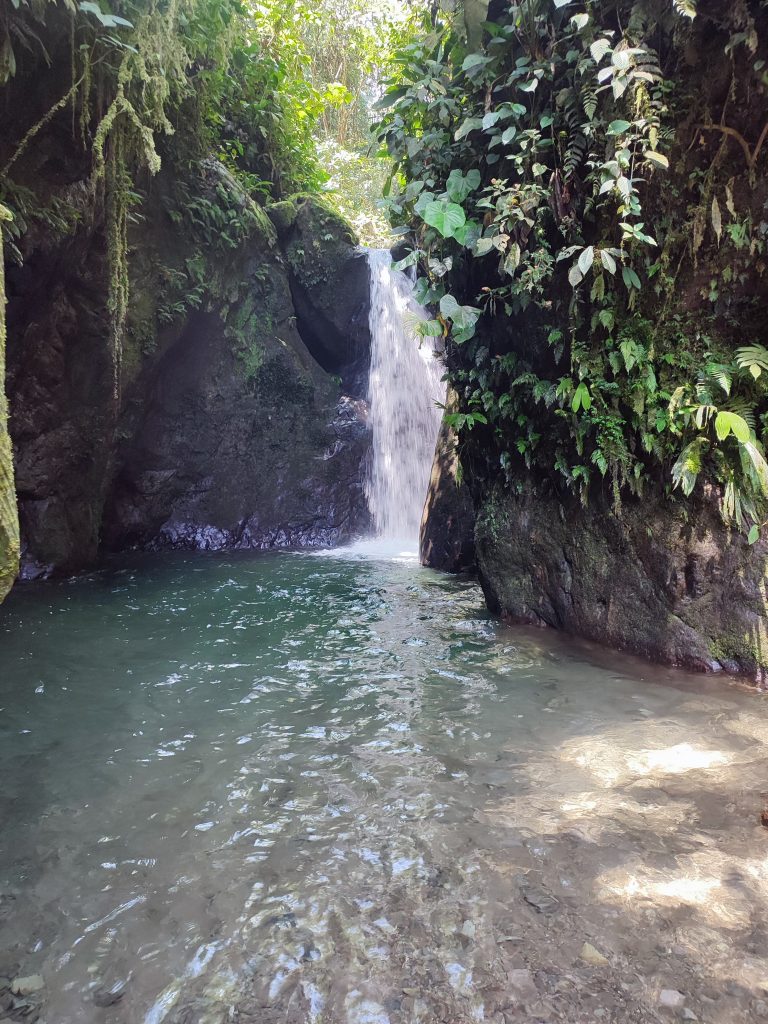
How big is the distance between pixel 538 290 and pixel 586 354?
2.35ft

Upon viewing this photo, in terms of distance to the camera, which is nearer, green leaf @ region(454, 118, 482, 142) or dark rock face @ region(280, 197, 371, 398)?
green leaf @ region(454, 118, 482, 142)

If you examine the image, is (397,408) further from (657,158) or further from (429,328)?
(657,158)

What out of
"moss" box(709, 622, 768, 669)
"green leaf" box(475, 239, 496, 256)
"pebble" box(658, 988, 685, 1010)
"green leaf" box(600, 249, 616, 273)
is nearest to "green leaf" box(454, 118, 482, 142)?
"green leaf" box(475, 239, 496, 256)

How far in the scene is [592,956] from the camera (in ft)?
6.84

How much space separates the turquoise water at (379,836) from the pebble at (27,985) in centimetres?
3

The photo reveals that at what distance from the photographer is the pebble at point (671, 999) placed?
188cm

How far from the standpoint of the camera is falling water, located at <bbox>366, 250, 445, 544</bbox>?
13383 millimetres

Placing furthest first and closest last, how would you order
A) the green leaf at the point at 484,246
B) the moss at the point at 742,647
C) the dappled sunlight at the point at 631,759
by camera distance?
the green leaf at the point at 484,246 → the moss at the point at 742,647 → the dappled sunlight at the point at 631,759

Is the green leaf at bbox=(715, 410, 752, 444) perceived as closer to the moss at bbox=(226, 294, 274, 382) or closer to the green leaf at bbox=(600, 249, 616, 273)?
the green leaf at bbox=(600, 249, 616, 273)

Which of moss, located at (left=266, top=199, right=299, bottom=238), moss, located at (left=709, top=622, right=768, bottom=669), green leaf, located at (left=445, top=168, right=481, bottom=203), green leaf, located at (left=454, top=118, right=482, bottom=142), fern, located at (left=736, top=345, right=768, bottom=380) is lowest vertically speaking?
moss, located at (left=709, top=622, right=768, bottom=669)

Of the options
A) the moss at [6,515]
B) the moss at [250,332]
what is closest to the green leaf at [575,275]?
the moss at [6,515]

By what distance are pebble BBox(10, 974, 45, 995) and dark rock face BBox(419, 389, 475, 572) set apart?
733 cm

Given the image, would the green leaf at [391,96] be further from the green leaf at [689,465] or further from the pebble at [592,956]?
the pebble at [592,956]

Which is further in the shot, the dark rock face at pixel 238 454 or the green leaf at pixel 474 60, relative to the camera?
the dark rock face at pixel 238 454
